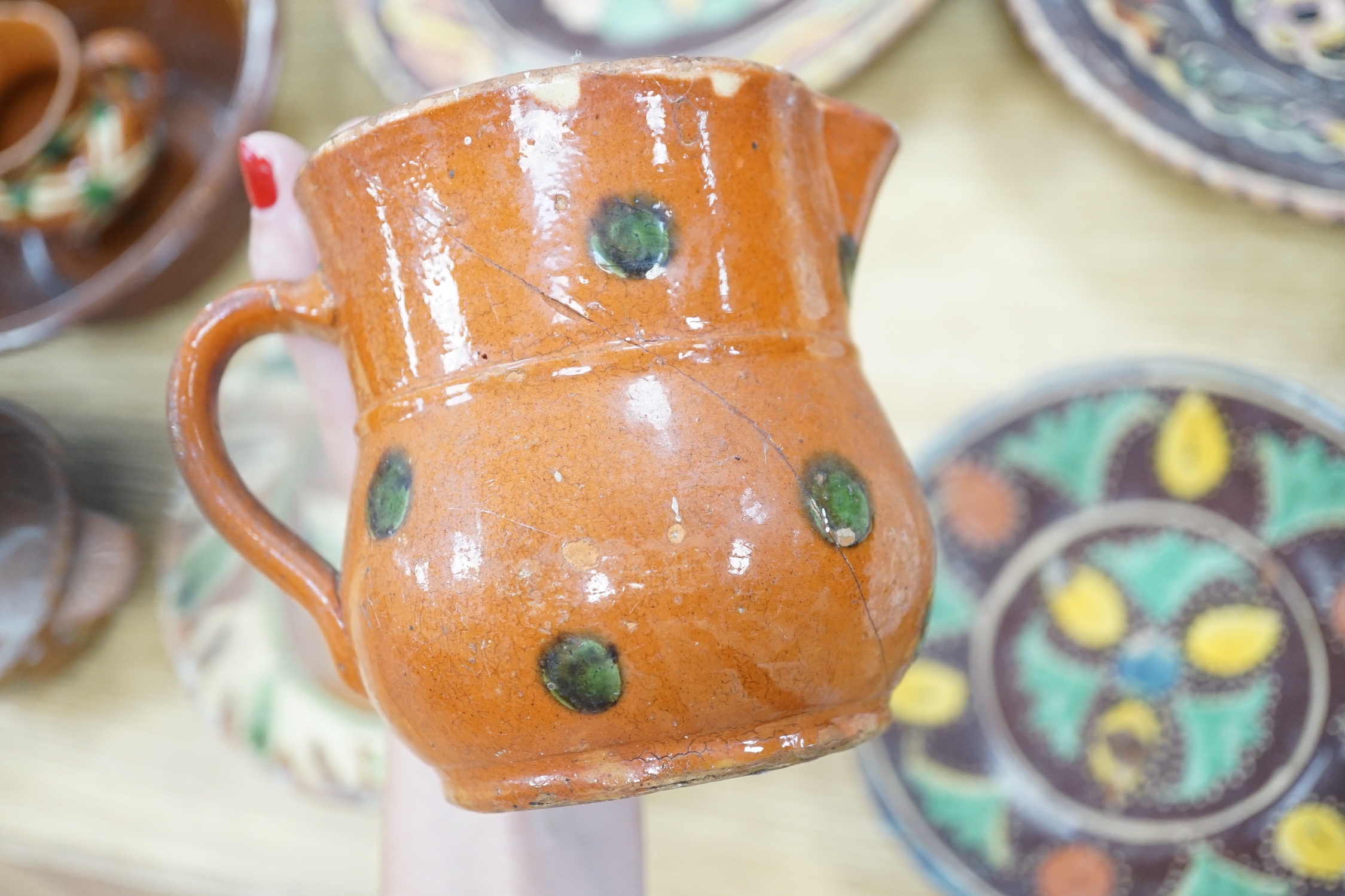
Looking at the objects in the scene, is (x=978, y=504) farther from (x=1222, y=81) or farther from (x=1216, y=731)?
(x=1222, y=81)

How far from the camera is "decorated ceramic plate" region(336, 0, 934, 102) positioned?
0.75 metres

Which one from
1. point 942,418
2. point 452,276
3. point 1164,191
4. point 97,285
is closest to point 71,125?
point 97,285

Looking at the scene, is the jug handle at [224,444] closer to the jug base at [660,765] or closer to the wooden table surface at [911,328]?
the jug base at [660,765]

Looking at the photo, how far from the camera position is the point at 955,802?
0.68 m

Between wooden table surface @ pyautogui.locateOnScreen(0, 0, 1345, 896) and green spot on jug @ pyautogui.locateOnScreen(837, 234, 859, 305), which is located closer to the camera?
green spot on jug @ pyautogui.locateOnScreen(837, 234, 859, 305)

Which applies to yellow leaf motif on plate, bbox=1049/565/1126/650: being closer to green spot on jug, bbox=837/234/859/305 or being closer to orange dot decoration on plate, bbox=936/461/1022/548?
orange dot decoration on plate, bbox=936/461/1022/548

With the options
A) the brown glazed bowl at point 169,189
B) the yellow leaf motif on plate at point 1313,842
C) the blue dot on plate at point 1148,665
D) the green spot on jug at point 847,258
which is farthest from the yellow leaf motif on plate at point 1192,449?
the brown glazed bowl at point 169,189

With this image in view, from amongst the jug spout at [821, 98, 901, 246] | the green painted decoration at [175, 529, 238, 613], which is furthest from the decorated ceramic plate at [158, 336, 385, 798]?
the jug spout at [821, 98, 901, 246]

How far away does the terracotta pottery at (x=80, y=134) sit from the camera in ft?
2.56

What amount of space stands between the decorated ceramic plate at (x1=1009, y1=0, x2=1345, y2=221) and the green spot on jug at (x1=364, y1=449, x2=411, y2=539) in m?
0.50

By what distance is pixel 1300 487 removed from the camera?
0.63 meters

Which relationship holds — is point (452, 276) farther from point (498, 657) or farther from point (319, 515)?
point (319, 515)

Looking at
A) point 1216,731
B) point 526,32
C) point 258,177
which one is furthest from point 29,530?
point 1216,731

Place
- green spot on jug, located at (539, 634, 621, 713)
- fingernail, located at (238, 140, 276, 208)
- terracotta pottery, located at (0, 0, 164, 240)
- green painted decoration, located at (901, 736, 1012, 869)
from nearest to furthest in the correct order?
green spot on jug, located at (539, 634, 621, 713), fingernail, located at (238, 140, 276, 208), green painted decoration, located at (901, 736, 1012, 869), terracotta pottery, located at (0, 0, 164, 240)
